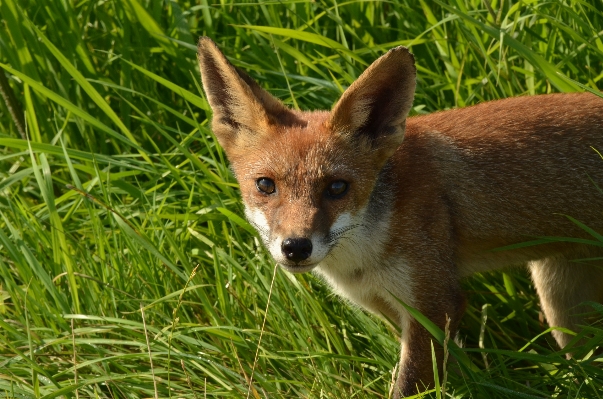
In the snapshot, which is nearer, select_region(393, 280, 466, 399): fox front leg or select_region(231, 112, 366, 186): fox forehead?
select_region(231, 112, 366, 186): fox forehead

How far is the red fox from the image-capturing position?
418cm

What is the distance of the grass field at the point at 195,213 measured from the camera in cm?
446

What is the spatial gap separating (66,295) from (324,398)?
161cm

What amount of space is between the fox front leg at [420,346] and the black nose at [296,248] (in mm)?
734

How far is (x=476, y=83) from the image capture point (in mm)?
5621

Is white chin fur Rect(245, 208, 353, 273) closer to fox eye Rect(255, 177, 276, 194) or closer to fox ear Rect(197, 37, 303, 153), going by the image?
fox eye Rect(255, 177, 276, 194)

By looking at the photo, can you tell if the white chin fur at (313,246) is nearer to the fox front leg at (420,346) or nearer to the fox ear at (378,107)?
the fox ear at (378,107)

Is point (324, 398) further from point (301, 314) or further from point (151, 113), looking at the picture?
point (151, 113)

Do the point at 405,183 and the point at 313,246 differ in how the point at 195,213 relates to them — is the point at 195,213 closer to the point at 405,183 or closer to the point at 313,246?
the point at 405,183

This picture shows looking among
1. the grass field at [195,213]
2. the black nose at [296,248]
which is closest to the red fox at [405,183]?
the black nose at [296,248]

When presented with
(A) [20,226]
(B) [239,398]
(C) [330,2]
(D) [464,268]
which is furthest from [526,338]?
(A) [20,226]

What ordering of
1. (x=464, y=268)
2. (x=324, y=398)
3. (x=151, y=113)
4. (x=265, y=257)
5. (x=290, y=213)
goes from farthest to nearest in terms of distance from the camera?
(x=151, y=113) → (x=265, y=257) → (x=464, y=268) → (x=324, y=398) → (x=290, y=213)

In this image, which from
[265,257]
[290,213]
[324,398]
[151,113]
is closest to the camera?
[290,213]

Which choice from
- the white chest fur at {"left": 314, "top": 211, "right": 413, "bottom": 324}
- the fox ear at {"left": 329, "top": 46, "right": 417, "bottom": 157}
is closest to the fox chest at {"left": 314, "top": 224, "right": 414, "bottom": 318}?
the white chest fur at {"left": 314, "top": 211, "right": 413, "bottom": 324}
